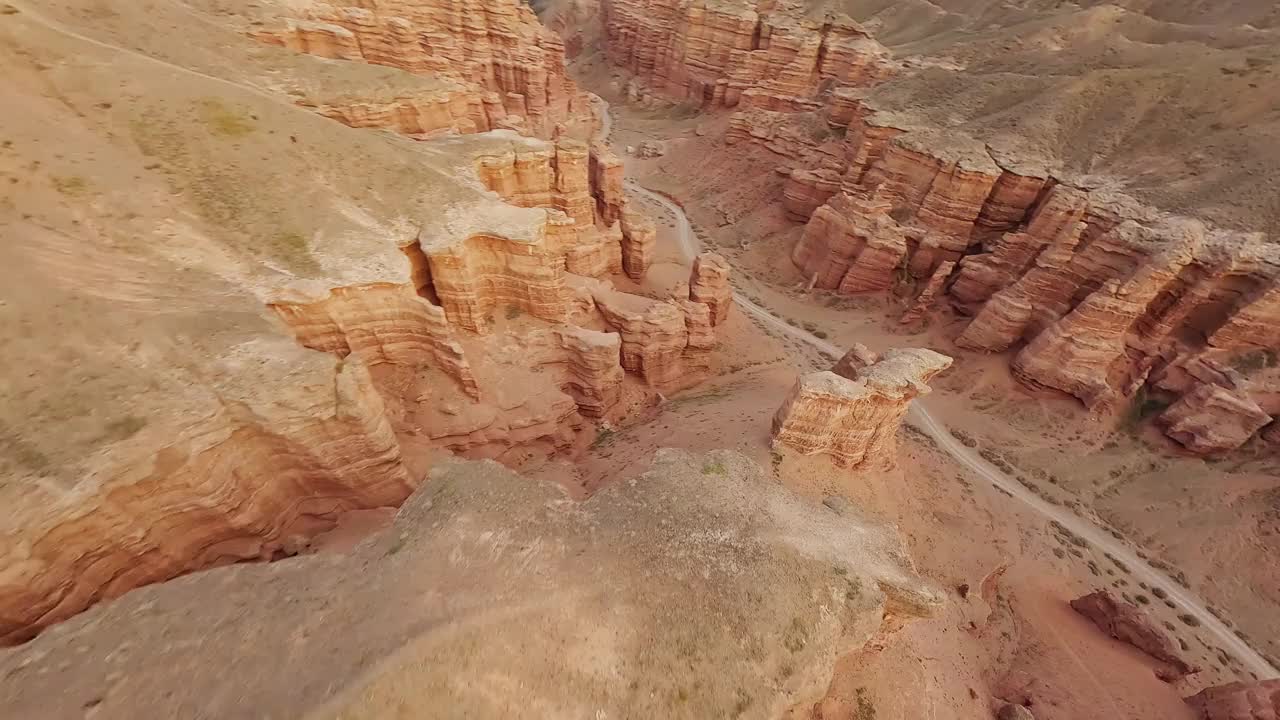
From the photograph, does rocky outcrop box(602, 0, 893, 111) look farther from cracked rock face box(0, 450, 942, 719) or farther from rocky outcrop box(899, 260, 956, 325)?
cracked rock face box(0, 450, 942, 719)

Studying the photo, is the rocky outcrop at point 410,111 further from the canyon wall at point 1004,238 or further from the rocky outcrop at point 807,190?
the rocky outcrop at point 807,190

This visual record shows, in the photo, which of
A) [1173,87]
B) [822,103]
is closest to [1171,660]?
[1173,87]

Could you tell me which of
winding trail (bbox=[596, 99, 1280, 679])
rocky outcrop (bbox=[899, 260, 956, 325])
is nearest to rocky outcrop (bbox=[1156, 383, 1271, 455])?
winding trail (bbox=[596, 99, 1280, 679])

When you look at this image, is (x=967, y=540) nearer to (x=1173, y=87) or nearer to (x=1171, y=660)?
(x=1171, y=660)

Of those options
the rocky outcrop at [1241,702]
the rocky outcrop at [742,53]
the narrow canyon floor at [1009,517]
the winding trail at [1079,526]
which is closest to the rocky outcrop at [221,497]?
the narrow canyon floor at [1009,517]

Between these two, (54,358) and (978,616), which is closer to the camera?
(54,358)

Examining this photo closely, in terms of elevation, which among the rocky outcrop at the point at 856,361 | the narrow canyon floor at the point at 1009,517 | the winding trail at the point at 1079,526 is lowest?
the winding trail at the point at 1079,526

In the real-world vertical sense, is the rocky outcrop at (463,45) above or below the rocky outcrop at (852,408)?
above

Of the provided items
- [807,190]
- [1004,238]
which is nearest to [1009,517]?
[1004,238]
